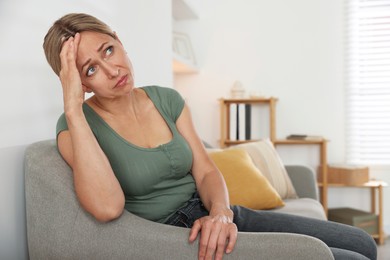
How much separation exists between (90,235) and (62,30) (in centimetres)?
57

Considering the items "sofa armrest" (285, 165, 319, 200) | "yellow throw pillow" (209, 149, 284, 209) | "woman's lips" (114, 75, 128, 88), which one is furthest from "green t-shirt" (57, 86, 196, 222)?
"sofa armrest" (285, 165, 319, 200)

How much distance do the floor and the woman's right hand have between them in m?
2.81

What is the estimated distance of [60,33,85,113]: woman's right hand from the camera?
1.20 m

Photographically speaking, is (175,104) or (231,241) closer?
(231,241)

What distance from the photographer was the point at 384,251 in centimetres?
344

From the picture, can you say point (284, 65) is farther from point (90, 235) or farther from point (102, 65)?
point (90, 235)

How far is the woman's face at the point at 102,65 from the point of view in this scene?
125 cm

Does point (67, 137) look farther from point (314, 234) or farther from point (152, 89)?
point (314, 234)

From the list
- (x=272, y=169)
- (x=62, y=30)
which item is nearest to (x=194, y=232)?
(x=62, y=30)

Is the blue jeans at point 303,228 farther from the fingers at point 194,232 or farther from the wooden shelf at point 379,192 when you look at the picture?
the wooden shelf at point 379,192

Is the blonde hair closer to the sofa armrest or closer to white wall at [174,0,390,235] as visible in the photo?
the sofa armrest

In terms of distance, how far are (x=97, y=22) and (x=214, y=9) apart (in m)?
2.94

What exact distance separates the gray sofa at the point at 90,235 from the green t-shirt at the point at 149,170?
12 cm

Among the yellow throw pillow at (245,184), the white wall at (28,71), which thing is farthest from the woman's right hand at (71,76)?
the yellow throw pillow at (245,184)
